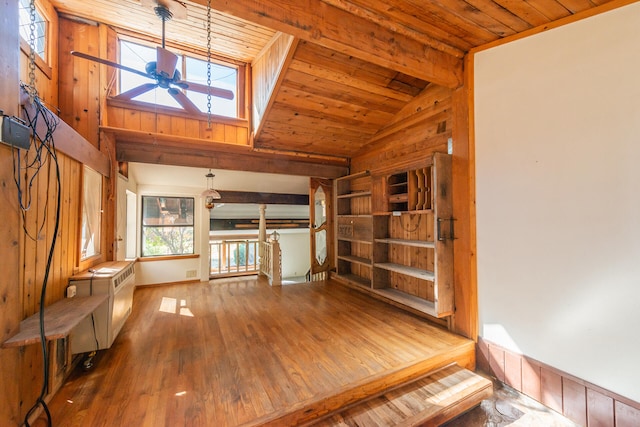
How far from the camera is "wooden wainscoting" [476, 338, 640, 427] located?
63.3 inches

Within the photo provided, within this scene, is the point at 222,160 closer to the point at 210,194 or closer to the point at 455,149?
the point at 210,194

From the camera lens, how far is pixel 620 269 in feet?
5.28

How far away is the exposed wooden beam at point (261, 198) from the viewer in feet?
18.5

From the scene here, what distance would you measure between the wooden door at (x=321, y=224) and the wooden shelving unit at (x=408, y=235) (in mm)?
400

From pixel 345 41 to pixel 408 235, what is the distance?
7.83 ft

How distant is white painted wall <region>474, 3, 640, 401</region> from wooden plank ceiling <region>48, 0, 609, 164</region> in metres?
0.33

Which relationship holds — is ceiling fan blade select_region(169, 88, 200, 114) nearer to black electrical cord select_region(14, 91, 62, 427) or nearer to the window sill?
black electrical cord select_region(14, 91, 62, 427)

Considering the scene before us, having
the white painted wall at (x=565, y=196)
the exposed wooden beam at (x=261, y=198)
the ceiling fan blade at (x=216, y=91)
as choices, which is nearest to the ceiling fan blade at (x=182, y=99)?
the ceiling fan blade at (x=216, y=91)

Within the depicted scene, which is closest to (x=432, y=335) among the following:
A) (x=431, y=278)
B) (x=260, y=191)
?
(x=431, y=278)

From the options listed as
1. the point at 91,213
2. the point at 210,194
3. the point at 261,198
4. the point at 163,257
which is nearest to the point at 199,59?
the point at 210,194

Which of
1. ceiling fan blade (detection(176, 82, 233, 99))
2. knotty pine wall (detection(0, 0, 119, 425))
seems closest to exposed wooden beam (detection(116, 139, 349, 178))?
knotty pine wall (detection(0, 0, 119, 425))

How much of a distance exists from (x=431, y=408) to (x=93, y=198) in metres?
3.61

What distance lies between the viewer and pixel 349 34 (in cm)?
196

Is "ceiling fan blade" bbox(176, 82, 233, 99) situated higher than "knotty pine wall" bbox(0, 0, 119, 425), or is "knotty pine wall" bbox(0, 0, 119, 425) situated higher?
"ceiling fan blade" bbox(176, 82, 233, 99)
